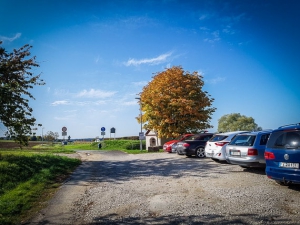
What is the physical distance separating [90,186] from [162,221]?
14.7ft

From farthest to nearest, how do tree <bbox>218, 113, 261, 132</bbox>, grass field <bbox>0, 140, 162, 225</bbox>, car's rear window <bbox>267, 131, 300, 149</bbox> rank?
tree <bbox>218, 113, 261, 132</bbox>
car's rear window <bbox>267, 131, 300, 149</bbox>
grass field <bbox>0, 140, 162, 225</bbox>

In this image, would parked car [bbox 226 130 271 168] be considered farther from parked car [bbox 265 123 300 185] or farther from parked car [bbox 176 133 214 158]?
parked car [bbox 176 133 214 158]

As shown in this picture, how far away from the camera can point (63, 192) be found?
23.9 feet

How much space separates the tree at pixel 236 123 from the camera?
254 ft

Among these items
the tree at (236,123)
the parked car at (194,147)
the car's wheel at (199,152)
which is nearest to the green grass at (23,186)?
the parked car at (194,147)

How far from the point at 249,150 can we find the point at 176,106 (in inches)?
678

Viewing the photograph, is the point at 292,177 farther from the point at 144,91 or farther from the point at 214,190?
the point at 144,91

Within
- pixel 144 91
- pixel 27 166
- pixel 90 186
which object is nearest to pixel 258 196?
pixel 90 186

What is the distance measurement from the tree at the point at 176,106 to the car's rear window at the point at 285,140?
18384mm

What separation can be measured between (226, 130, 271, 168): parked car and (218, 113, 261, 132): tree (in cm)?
7236

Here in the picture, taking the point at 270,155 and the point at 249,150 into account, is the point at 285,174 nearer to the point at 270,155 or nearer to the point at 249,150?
the point at 270,155

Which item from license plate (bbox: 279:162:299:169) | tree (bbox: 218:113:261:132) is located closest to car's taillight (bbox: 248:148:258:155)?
license plate (bbox: 279:162:299:169)

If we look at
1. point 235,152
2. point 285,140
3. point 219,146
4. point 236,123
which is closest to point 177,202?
point 285,140

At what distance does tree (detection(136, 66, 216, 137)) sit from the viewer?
2600 cm
